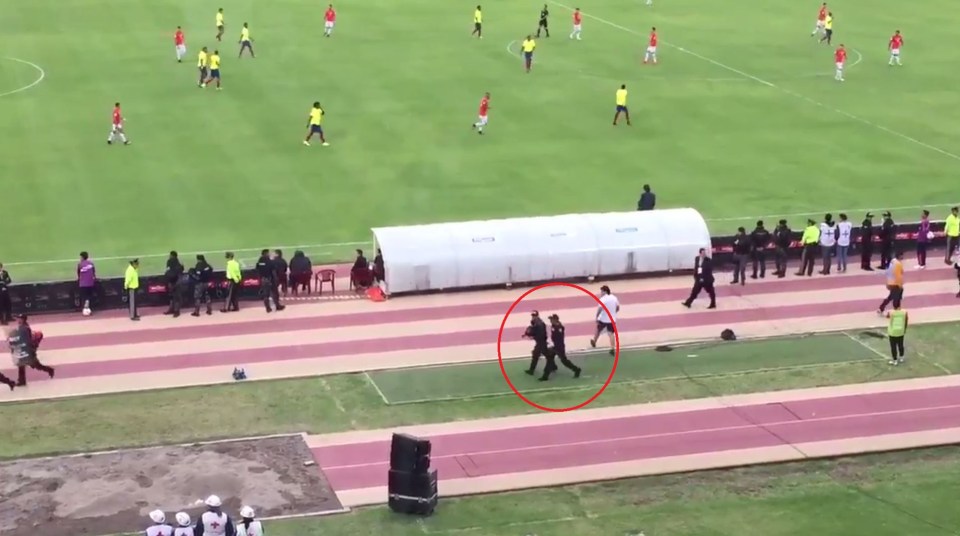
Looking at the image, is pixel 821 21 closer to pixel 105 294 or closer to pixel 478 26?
pixel 478 26

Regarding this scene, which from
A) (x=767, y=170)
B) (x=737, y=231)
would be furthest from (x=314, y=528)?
(x=767, y=170)

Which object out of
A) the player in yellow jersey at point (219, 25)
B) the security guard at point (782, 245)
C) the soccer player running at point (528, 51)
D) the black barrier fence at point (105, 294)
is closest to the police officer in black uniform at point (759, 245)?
the security guard at point (782, 245)

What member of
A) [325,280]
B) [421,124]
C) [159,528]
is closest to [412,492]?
[159,528]

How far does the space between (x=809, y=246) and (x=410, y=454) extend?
16827 millimetres

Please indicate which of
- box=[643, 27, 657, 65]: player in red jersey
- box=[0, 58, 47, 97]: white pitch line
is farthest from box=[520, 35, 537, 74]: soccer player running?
box=[0, 58, 47, 97]: white pitch line

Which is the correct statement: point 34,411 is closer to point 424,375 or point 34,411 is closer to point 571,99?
point 424,375

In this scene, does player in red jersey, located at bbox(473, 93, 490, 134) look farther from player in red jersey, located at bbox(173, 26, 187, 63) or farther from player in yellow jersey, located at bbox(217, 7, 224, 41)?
player in yellow jersey, located at bbox(217, 7, 224, 41)

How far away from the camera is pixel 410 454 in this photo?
2508cm

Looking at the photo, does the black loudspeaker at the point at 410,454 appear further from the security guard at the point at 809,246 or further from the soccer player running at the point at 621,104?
the soccer player running at the point at 621,104

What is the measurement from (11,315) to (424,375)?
32.0 feet

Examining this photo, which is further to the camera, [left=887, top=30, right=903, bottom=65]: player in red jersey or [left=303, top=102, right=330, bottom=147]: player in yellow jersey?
[left=887, top=30, right=903, bottom=65]: player in red jersey

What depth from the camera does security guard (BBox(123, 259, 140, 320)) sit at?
34031mm

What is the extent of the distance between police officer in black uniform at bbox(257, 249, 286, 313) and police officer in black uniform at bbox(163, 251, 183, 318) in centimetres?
183

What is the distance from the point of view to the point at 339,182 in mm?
44250
